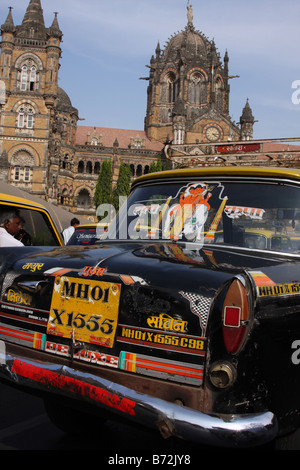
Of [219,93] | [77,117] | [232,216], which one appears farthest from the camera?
[219,93]

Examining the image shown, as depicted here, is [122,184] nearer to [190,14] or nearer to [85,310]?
[190,14]

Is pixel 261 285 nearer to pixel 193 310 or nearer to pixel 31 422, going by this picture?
pixel 193 310

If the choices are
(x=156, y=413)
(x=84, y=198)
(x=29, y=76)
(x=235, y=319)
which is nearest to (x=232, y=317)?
(x=235, y=319)

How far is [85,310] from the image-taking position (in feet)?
8.98

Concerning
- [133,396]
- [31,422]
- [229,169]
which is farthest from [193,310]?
[31,422]

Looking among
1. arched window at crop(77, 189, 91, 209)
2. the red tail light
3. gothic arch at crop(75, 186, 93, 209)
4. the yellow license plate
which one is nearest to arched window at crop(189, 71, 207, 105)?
gothic arch at crop(75, 186, 93, 209)

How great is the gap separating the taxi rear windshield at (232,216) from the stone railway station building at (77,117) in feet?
133

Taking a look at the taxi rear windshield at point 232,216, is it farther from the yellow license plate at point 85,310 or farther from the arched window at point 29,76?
the arched window at point 29,76

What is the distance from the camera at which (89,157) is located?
75312 millimetres

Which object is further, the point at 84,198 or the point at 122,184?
the point at 84,198

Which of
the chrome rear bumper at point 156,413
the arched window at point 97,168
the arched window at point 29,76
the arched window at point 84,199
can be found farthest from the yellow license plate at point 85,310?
the arched window at point 97,168

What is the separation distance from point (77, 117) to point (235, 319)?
74528 mm

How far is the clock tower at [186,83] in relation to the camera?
269 ft
